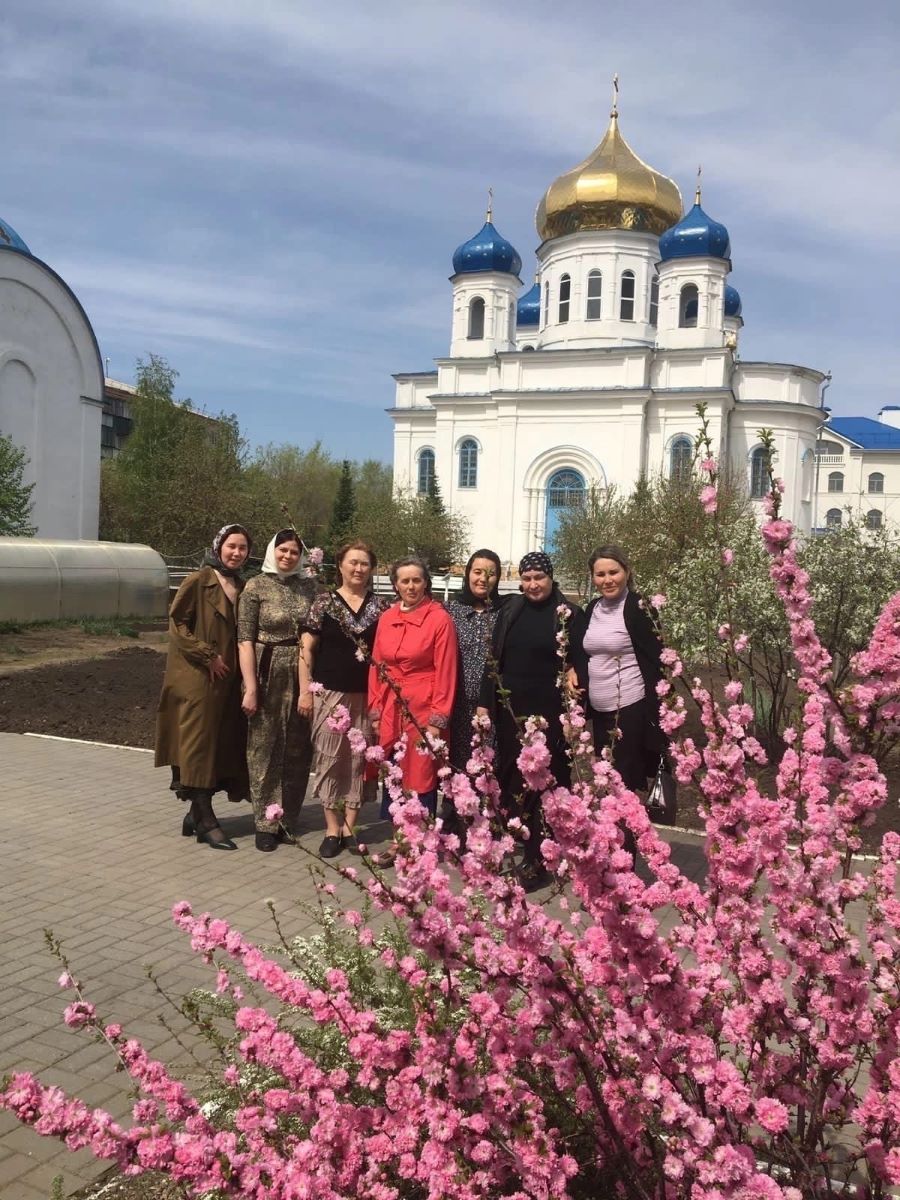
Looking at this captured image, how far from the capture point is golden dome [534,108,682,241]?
41.4 m

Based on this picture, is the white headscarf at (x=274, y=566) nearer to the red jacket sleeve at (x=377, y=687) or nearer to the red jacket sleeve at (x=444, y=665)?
the red jacket sleeve at (x=377, y=687)

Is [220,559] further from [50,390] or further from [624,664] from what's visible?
[50,390]

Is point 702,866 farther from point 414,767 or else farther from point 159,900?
point 159,900

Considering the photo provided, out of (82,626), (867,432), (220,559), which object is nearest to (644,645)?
(220,559)

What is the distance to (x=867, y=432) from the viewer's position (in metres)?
61.0

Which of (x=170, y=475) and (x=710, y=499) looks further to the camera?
(x=170, y=475)

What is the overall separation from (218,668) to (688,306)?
38.6 meters

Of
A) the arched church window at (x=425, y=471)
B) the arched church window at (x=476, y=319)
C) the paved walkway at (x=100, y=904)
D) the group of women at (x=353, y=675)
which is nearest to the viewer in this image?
the paved walkway at (x=100, y=904)

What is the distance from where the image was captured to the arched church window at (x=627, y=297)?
41219 millimetres

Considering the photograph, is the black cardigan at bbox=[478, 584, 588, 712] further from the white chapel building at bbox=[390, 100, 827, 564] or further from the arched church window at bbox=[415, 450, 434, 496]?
the arched church window at bbox=[415, 450, 434, 496]

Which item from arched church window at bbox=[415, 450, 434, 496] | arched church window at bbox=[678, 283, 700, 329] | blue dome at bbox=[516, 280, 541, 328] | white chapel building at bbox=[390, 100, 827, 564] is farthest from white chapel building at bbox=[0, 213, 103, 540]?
blue dome at bbox=[516, 280, 541, 328]

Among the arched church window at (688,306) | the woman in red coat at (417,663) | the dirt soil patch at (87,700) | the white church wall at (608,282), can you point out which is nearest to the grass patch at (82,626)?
the dirt soil patch at (87,700)

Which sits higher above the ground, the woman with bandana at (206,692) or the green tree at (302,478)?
the green tree at (302,478)

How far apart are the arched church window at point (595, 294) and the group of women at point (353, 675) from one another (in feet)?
124
